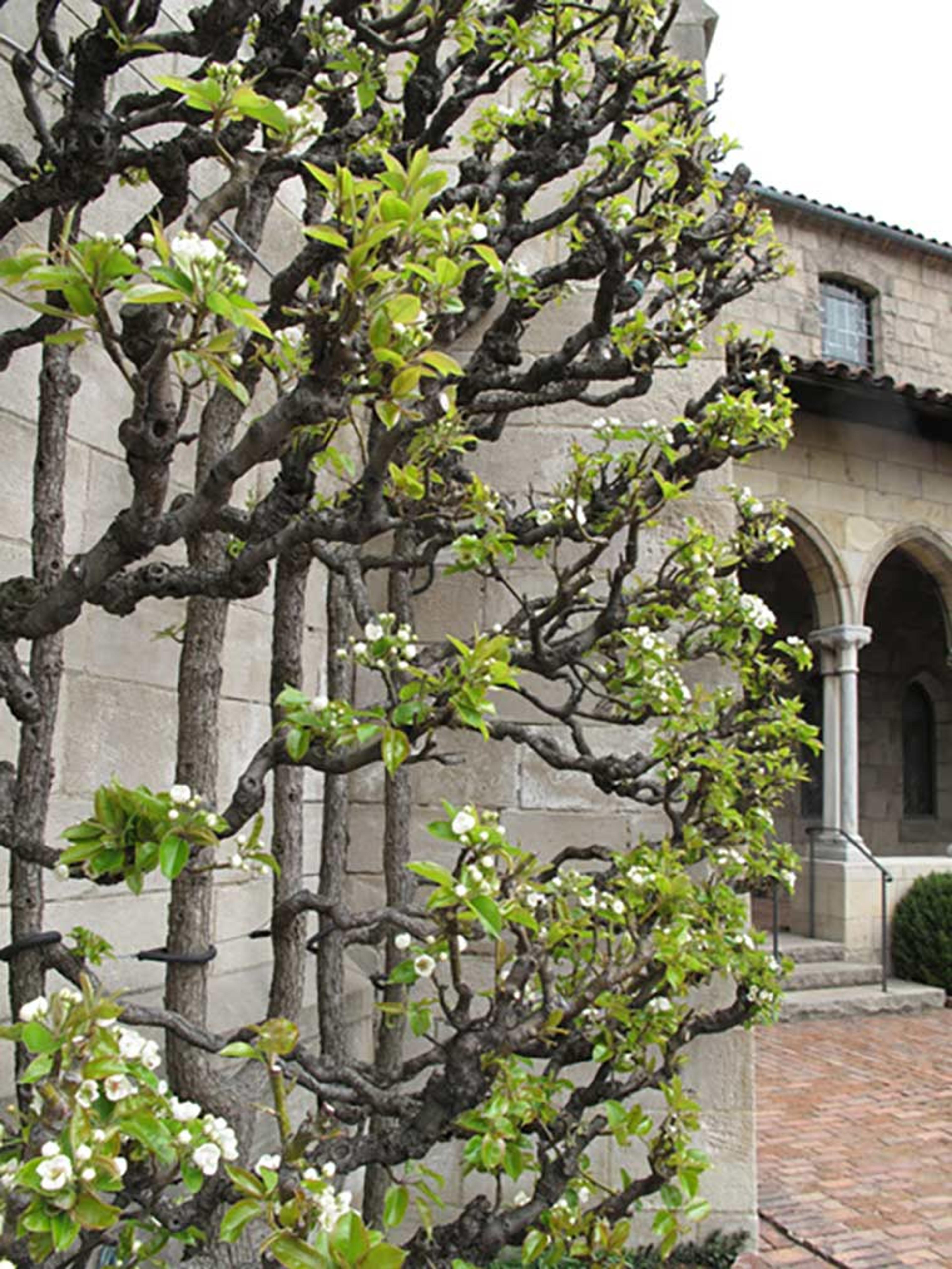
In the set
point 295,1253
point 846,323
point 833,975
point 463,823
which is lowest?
point 833,975

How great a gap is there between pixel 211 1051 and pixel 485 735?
784 millimetres

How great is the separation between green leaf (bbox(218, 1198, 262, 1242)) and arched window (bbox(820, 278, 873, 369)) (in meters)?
12.4

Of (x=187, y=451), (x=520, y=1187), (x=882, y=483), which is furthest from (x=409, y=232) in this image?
(x=882, y=483)

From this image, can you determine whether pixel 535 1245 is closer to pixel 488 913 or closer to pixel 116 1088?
pixel 488 913

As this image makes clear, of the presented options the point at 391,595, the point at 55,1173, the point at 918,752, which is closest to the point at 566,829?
the point at 391,595

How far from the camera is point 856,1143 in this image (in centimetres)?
496

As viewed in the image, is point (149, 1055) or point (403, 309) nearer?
point (403, 309)

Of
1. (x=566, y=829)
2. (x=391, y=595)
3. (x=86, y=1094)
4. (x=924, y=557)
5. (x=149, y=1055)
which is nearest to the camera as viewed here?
(x=86, y=1094)

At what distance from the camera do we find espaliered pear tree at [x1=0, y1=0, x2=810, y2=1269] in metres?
1.25

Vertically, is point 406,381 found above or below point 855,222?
below

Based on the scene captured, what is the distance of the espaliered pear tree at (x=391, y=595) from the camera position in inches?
49.1

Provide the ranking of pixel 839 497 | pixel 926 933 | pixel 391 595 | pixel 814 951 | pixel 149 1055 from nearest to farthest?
pixel 149 1055 → pixel 391 595 → pixel 926 933 → pixel 814 951 → pixel 839 497

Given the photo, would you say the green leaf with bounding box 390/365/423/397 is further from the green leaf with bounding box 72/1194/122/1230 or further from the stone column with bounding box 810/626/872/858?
the stone column with bounding box 810/626/872/858

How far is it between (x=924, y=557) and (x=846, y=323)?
147 inches
